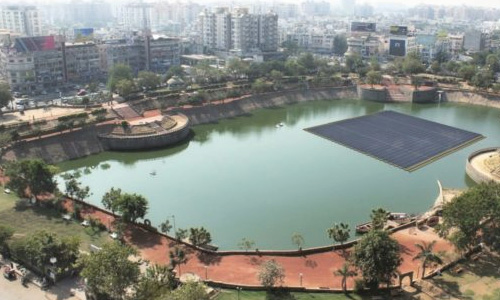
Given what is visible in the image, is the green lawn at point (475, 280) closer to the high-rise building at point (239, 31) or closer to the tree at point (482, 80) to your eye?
the tree at point (482, 80)

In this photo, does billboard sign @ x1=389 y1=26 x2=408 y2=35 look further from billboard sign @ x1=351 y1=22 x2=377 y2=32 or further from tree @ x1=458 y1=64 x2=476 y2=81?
tree @ x1=458 y1=64 x2=476 y2=81

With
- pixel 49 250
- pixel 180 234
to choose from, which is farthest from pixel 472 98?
pixel 49 250

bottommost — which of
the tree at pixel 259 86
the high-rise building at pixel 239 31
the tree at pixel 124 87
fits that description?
the tree at pixel 259 86

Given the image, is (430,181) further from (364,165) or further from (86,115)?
(86,115)

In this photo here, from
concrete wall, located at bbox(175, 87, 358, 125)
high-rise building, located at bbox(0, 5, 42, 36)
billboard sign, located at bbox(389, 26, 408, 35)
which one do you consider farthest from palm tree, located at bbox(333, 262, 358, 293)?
high-rise building, located at bbox(0, 5, 42, 36)

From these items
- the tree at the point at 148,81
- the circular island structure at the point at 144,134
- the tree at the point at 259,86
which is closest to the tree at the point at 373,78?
the tree at the point at 259,86

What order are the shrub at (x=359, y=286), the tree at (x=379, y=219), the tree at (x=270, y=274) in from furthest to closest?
1. the tree at (x=379, y=219)
2. the shrub at (x=359, y=286)
3. the tree at (x=270, y=274)

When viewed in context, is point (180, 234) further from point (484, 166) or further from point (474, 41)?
point (474, 41)
